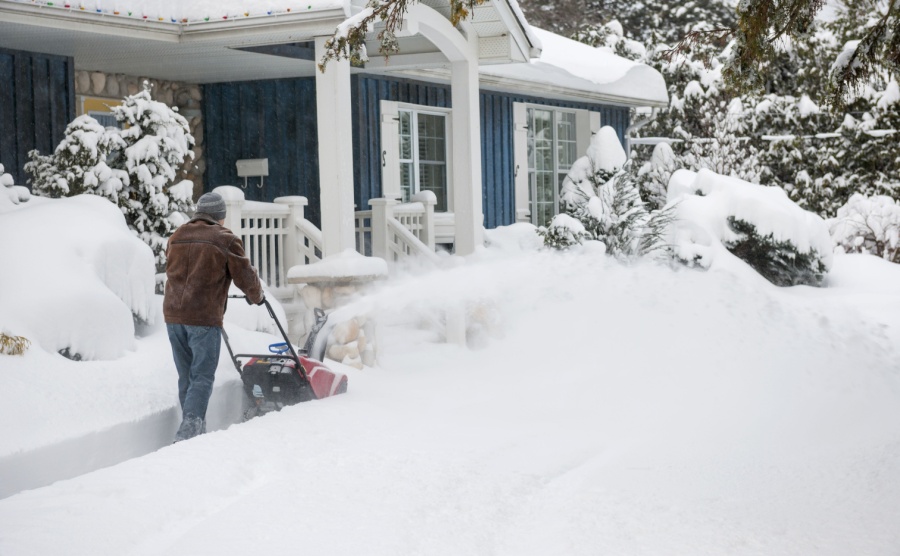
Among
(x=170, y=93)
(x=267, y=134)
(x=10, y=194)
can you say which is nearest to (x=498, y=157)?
(x=267, y=134)

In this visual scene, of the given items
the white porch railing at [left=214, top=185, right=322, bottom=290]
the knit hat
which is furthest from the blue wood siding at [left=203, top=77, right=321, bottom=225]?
the knit hat

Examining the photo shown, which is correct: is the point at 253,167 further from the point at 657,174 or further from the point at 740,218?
the point at 657,174

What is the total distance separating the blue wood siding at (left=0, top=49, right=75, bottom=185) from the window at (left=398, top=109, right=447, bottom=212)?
5008 mm

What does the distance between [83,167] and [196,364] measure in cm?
388

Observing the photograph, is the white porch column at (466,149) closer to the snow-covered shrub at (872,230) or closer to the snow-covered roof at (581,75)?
the snow-covered roof at (581,75)

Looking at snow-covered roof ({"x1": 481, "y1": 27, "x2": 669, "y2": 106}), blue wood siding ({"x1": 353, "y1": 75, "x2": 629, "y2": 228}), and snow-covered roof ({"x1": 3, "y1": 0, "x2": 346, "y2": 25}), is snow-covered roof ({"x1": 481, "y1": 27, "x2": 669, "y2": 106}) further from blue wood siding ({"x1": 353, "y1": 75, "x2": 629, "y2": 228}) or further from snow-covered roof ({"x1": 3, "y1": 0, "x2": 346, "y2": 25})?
snow-covered roof ({"x1": 3, "y1": 0, "x2": 346, "y2": 25})

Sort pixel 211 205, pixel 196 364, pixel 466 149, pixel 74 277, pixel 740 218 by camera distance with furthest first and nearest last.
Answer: pixel 740 218
pixel 466 149
pixel 74 277
pixel 211 205
pixel 196 364

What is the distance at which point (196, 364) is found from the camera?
23.6 ft

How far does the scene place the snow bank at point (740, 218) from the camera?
16031mm

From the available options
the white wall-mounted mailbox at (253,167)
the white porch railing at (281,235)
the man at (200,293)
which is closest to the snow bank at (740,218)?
the white wall-mounted mailbox at (253,167)

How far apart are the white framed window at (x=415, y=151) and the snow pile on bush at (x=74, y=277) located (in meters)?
5.80

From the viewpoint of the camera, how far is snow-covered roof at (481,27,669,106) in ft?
51.4

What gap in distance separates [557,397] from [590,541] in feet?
15.9

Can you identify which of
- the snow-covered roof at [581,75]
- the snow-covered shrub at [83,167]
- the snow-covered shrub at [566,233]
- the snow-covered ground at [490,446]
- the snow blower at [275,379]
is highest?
the snow-covered roof at [581,75]
